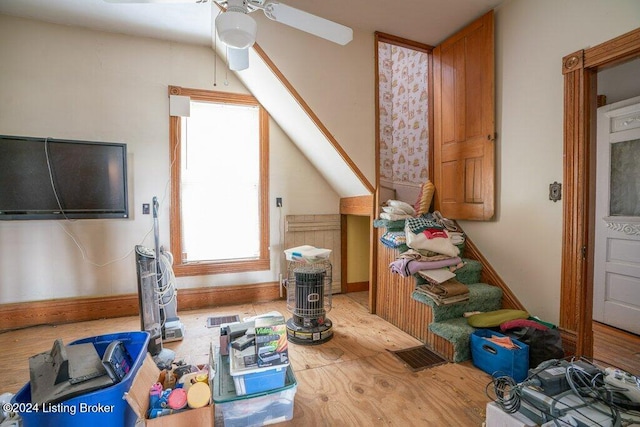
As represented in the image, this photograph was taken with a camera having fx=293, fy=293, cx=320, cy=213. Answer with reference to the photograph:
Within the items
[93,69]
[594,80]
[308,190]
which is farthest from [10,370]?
[594,80]

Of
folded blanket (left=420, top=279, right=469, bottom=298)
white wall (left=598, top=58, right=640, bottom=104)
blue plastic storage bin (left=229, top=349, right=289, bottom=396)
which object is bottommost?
blue plastic storage bin (left=229, top=349, right=289, bottom=396)

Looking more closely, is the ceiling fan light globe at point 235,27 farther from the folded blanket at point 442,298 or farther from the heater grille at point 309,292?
the folded blanket at point 442,298

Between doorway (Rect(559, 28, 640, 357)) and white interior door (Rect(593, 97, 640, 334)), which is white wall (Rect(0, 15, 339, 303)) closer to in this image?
doorway (Rect(559, 28, 640, 357))

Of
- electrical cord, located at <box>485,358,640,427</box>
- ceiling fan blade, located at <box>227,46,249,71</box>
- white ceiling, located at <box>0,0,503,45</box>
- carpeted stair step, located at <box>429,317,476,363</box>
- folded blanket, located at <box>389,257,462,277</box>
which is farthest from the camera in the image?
white ceiling, located at <box>0,0,503,45</box>

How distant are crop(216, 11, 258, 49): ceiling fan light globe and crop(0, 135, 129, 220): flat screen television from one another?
86.8 inches

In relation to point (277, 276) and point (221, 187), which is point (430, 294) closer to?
point (277, 276)

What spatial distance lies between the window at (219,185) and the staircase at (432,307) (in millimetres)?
1446

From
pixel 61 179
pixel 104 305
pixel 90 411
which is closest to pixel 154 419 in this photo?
pixel 90 411

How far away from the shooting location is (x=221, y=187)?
11.1ft

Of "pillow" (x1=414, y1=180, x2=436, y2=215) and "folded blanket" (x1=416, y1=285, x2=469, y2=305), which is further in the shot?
"pillow" (x1=414, y1=180, x2=436, y2=215)

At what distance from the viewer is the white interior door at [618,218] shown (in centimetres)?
267

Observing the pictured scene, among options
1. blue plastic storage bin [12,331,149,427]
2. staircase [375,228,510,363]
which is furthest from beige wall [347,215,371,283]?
blue plastic storage bin [12,331,149,427]

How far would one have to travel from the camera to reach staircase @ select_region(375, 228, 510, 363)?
220cm

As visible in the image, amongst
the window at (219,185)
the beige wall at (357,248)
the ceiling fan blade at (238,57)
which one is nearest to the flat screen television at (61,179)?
the window at (219,185)
